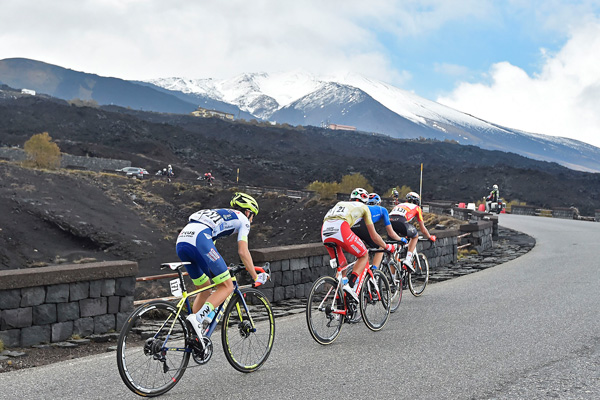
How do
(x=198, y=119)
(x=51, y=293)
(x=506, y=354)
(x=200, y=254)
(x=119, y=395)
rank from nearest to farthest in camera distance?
(x=119, y=395), (x=200, y=254), (x=506, y=354), (x=51, y=293), (x=198, y=119)

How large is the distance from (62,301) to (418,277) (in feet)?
20.8

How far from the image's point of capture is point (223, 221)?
578cm

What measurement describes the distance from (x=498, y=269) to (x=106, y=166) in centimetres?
7264

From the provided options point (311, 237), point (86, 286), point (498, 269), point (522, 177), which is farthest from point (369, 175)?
point (86, 286)

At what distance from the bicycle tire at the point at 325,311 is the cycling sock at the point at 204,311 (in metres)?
1.59

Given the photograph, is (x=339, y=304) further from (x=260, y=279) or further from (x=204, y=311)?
(x=204, y=311)

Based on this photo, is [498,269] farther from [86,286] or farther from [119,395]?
[119,395]

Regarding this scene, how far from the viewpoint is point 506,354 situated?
6.50 meters

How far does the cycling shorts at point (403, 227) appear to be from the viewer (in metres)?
10.6

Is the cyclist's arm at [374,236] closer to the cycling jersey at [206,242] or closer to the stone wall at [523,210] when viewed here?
the cycling jersey at [206,242]

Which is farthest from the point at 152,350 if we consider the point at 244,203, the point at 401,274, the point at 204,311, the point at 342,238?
the point at 401,274

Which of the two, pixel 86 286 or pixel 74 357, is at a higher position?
pixel 86 286

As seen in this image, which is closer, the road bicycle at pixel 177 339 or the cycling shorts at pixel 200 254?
the road bicycle at pixel 177 339

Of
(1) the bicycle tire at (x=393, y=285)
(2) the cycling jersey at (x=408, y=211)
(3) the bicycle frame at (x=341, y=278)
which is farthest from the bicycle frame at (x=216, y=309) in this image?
(2) the cycling jersey at (x=408, y=211)
